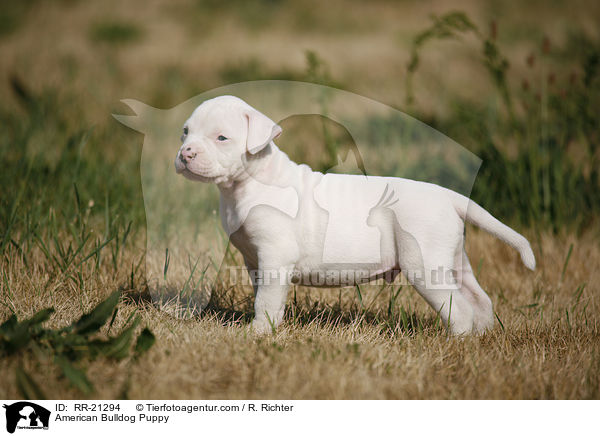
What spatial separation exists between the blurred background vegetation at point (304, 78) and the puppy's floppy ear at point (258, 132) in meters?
1.04

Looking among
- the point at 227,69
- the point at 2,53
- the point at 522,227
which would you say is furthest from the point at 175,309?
the point at 2,53

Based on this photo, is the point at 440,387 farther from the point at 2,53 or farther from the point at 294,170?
the point at 2,53

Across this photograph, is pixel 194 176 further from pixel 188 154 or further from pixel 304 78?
pixel 304 78

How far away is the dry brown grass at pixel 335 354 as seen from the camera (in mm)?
1889

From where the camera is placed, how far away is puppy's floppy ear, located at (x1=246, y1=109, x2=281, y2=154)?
215 cm

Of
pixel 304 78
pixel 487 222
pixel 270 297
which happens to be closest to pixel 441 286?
pixel 487 222

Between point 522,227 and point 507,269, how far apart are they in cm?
47

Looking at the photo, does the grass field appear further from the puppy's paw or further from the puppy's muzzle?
the puppy's muzzle

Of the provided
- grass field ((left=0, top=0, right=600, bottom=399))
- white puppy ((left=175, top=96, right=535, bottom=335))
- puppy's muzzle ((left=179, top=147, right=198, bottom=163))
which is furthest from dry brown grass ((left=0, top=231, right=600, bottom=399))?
puppy's muzzle ((left=179, top=147, right=198, bottom=163))

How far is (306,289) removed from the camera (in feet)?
9.75
